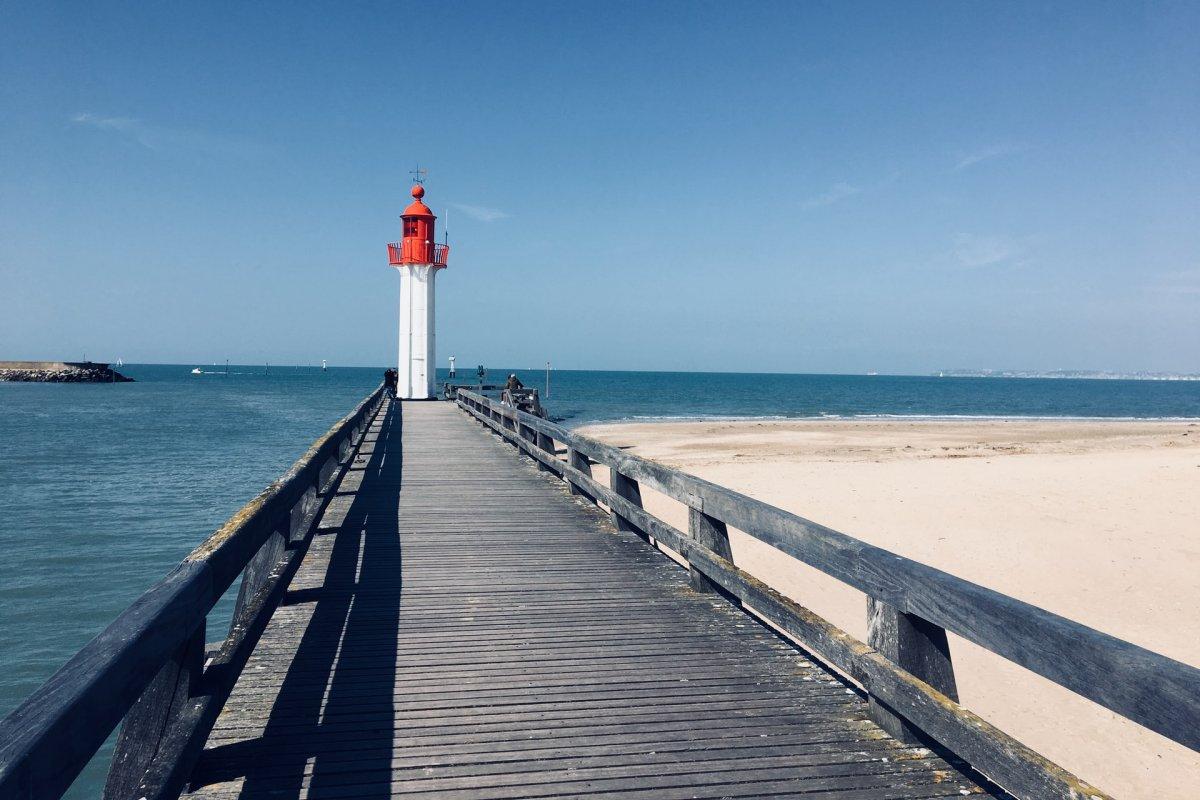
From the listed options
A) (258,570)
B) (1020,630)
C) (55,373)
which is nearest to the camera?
(1020,630)

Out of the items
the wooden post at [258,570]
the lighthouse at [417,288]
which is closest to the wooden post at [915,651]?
the wooden post at [258,570]

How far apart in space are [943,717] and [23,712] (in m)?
2.66

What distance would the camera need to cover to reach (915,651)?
2.90 meters

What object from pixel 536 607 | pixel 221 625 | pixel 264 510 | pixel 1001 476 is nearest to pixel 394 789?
pixel 264 510

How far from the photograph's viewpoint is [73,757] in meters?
1.62

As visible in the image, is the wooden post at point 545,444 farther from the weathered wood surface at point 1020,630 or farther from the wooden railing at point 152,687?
the weathered wood surface at point 1020,630

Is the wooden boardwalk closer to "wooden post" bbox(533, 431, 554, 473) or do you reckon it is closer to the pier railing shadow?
the pier railing shadow

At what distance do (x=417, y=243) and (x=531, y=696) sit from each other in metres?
27.3

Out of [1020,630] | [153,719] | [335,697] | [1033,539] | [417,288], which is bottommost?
[1033,539]

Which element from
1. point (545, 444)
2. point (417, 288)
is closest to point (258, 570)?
point (545, 444)

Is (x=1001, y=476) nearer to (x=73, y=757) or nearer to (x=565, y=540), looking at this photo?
(x=565, y=540)

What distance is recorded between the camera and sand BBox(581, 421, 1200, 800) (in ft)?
19.5

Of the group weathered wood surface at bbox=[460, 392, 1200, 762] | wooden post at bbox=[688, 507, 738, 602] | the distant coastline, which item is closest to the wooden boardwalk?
wooden post at bbox=[688, 507, 738, 602]

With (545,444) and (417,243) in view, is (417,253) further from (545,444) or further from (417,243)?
(545,444)
